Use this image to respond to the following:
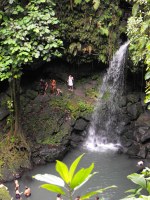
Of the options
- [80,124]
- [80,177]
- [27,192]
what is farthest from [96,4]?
[80,177]

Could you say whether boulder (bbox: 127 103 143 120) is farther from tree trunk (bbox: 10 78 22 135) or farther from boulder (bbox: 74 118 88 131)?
tree trunk (bbox: 10 78 22 135)

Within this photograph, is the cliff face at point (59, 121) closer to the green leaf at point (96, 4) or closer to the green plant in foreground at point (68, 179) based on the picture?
the green leaf at point (96, 4)

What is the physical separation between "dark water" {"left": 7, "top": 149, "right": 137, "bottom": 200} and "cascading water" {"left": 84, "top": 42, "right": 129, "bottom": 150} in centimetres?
85

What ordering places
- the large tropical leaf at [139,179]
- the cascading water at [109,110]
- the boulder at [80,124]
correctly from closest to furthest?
the large tropical leaf at [139,179] → the boulder at [80,124] → the cascading water at [109,110]

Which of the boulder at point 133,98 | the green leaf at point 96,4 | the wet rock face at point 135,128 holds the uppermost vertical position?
the green leaf at point 96,4

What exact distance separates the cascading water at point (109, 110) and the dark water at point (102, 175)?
853 mm

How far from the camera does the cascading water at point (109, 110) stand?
38.8ft

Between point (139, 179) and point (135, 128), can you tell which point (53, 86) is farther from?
point (139, 179)

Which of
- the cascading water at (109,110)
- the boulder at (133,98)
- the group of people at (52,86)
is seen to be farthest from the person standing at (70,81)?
the boulder at (133,98)

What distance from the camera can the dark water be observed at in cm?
859

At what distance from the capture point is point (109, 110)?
12625 millimetres

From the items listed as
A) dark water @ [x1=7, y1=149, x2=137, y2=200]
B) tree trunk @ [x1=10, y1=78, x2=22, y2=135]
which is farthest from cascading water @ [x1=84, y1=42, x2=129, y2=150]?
tree trunk @ [x1=10, y1=78, x2=22, y2=135]

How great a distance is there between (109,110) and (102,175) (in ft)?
12.0

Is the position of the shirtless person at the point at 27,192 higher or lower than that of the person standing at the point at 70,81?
lower
